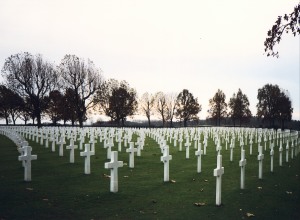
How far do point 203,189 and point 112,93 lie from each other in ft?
185

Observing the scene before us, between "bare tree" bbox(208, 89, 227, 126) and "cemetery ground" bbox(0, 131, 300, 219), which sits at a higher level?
"bare tree" bbox(208, 89, 227, 126)

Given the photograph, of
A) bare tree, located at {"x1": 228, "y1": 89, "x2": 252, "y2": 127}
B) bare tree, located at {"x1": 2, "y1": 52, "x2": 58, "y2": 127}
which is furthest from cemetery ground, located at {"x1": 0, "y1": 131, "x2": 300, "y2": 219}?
bare tree, located at {"x1": 228, "y1": 89, "x2": 252, "y2": 127}

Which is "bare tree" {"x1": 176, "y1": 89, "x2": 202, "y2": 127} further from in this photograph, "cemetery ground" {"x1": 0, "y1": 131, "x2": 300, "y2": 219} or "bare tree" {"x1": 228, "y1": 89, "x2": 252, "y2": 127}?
"cemetery ground" {"x1": 0, "y1": 131, "x2": 300, "y2": 219}

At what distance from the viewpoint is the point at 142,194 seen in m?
7.39

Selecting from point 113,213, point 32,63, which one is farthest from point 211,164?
point 32,63

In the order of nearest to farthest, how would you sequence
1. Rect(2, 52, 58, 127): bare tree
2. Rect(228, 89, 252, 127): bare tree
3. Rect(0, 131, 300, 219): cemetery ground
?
Rect(0, 131, 300, 219): cemetery ground < Rect(2, 52, 58, 127): bare tree < Rect(228, 89, 252, 127): bare tree

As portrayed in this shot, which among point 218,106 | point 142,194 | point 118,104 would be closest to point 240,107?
point 218,106

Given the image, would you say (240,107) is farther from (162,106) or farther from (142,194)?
(142,194)

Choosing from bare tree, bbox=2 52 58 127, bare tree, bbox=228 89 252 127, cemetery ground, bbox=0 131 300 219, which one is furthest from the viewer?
bare tree, bbox=228 89 252 127

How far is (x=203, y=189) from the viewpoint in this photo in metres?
8.08

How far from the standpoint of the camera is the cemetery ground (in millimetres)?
5918

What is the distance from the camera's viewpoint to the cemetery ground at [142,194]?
5.92 metres

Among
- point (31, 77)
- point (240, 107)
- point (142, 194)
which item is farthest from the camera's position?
point (240, 107)

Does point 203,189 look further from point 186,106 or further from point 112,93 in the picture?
point 186,106
